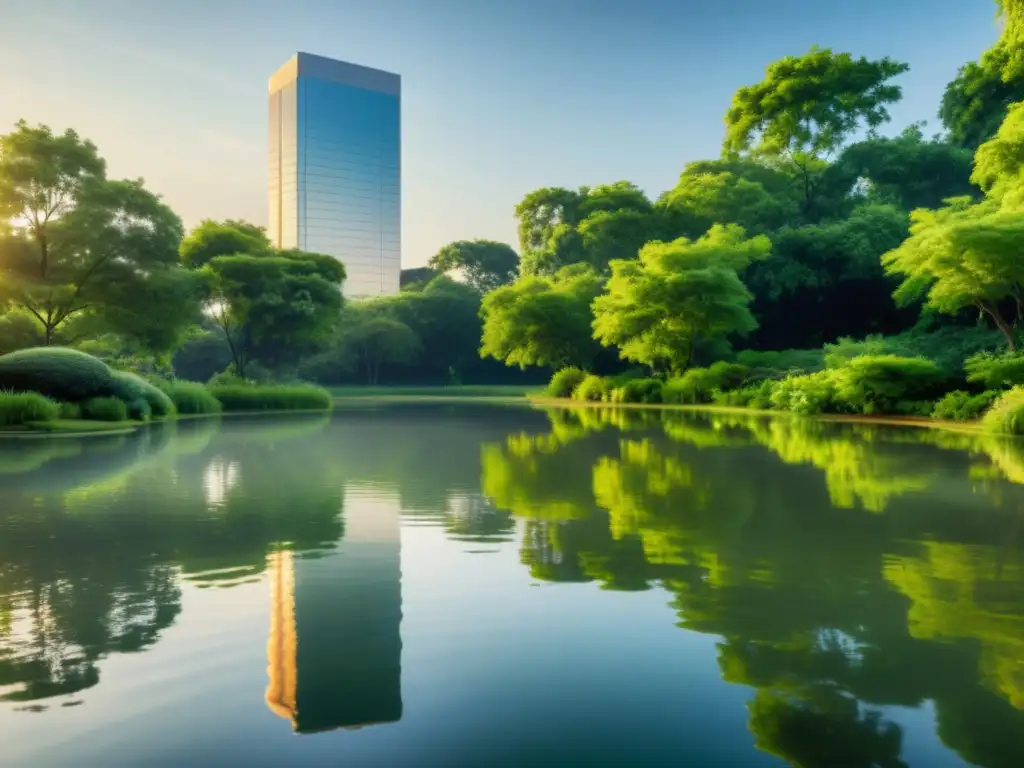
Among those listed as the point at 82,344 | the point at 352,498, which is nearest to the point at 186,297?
the point at 82,344

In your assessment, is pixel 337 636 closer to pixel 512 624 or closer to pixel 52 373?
pixel 512 624

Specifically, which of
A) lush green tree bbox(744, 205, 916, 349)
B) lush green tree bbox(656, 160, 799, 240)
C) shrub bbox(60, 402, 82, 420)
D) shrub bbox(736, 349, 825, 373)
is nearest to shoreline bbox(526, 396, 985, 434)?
shrub bbox(736, 349, 825, 373)

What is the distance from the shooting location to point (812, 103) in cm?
4800

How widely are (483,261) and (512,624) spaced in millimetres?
79768

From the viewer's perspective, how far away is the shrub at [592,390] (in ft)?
140

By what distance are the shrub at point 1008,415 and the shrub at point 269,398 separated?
22077 millimetres

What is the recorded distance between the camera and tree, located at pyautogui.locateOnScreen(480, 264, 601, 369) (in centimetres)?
4728

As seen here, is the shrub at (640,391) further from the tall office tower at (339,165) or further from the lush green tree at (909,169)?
the tall office tower at (339,165)

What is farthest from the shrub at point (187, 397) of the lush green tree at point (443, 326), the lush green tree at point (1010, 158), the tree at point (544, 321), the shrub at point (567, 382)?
the lush green tree at point (443, 326)

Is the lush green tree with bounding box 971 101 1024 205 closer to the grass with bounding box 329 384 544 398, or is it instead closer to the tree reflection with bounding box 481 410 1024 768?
the tree reflection with bounding box 481 410 1024 768

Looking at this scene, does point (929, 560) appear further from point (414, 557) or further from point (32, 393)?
point (32, 393)

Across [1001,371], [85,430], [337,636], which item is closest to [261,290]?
[85,430]

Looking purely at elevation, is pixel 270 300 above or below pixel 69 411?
above

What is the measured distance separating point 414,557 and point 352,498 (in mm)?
3244
